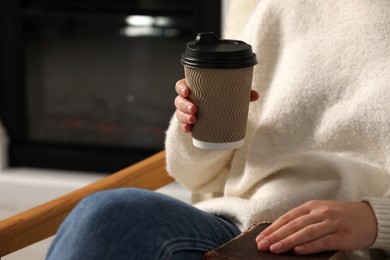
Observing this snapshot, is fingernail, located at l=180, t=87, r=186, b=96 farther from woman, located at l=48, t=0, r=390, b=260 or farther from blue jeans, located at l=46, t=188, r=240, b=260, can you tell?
blue jeans, located at l=46, t=188, r=240, b=260

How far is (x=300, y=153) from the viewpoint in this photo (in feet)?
4.17

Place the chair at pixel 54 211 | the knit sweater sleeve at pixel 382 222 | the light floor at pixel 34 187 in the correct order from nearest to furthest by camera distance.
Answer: the knit sweater sleeve at pixel 382 222
the chair at pixel 54 211
the light floor at pixel 34 187

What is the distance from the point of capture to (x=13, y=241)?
4.03ft

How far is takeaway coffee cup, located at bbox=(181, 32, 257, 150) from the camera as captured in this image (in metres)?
1.13

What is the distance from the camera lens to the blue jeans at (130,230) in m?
0.99

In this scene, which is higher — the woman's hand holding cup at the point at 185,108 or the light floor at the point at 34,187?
the woman's hand holding cup at the point at 185,108

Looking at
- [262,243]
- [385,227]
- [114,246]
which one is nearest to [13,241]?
[114,246]

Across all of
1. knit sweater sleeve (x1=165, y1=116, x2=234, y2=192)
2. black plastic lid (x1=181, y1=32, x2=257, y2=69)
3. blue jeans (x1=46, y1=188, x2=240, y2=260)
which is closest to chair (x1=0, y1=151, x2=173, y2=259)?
knit sweater sleeve (x1=165, y1=116, x2=234, y2=192)

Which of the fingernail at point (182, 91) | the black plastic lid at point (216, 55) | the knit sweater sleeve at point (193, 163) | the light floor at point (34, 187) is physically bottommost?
the light floor at point (34, 187)

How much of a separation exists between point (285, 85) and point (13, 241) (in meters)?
0.48

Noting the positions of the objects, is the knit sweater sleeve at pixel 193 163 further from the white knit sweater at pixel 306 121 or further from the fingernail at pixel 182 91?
the fingernail at pixel 182 91

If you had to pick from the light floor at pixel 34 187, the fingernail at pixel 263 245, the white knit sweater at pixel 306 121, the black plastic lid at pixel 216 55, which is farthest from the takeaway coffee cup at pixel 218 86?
the light floor at pixel 34 187

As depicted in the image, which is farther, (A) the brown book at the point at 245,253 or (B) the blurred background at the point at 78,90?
(B) the blurred background at the point at 78,90

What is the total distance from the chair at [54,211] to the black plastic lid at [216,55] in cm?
32
